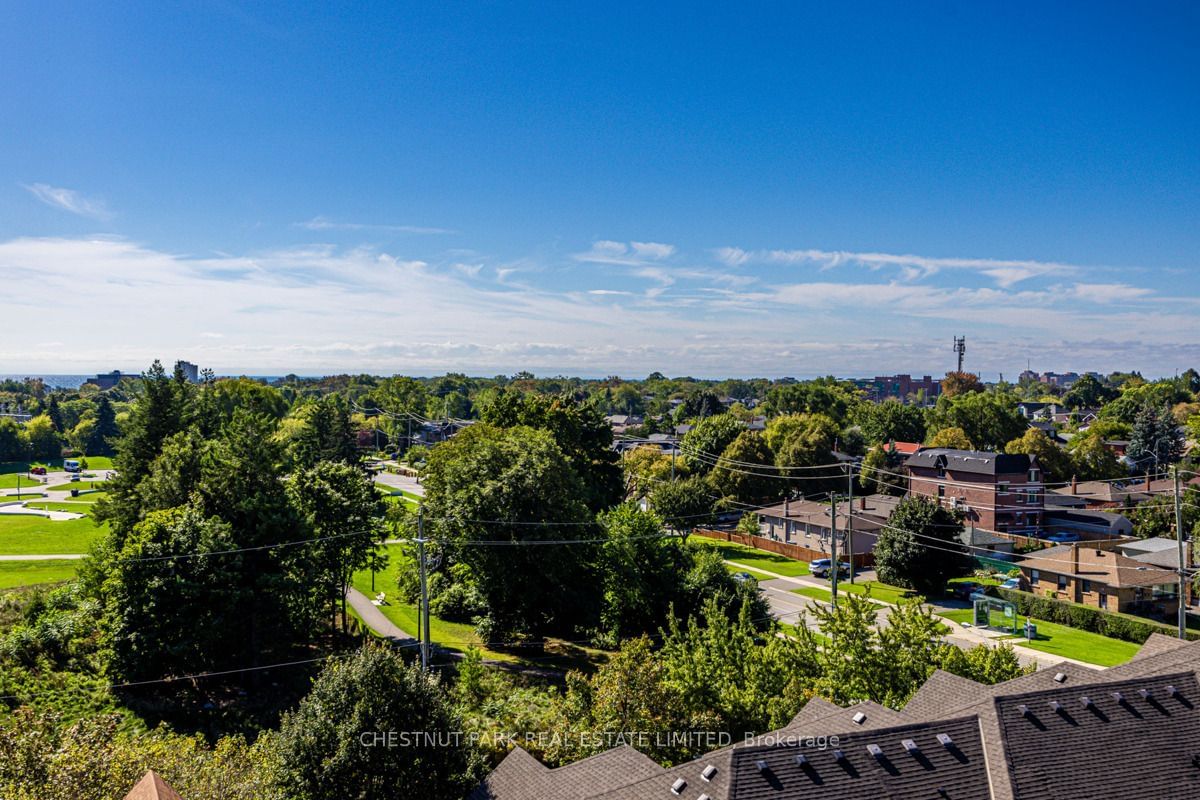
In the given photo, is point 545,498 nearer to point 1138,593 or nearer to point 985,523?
point 1138,593

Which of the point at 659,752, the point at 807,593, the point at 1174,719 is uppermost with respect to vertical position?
the point at 1174,719

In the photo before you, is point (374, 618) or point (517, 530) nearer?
point (517, 530)

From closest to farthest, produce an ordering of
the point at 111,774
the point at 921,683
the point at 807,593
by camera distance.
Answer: the point at 111,774 < the point at 921,683 < the point at 807,593

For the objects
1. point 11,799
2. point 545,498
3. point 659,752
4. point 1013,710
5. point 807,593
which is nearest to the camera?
point 1013,710

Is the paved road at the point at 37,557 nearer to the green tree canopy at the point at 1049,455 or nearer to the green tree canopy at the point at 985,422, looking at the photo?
the green tree canopy at the point at 1049,455

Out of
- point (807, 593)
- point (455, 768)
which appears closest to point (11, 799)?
point (455, 768)

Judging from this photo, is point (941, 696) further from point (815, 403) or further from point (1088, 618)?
point (815, 403)

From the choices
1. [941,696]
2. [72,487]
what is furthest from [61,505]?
[941,696]
